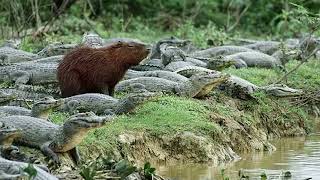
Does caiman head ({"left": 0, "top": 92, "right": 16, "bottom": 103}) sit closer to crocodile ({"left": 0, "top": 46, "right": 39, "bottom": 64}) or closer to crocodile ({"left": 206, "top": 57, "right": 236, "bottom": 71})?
crocodile ({"left": 0, "top": 46, "right": 39, "bottom": 64})

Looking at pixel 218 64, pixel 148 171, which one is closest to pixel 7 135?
pixel 148 171

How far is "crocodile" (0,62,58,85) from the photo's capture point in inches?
484

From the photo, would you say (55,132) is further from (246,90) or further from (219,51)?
(219,51)

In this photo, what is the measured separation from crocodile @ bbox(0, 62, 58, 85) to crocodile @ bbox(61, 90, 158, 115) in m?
1.55

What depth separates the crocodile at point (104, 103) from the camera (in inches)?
408

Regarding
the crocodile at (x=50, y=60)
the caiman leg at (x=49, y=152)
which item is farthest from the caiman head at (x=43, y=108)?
the crocodile at (x=50, y=60)

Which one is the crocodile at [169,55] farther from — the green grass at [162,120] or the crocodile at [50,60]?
the green grass at [162,120]

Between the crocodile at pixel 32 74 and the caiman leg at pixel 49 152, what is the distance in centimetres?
376

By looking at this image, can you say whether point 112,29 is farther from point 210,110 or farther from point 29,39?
point 210,110

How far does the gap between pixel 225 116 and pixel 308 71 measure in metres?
4.31

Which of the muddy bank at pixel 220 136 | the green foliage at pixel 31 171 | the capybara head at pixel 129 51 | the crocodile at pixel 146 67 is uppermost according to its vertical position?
the capybara head at pixel 129 51

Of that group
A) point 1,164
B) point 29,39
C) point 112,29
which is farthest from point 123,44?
point 112,29

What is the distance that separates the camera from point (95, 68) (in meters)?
11.2

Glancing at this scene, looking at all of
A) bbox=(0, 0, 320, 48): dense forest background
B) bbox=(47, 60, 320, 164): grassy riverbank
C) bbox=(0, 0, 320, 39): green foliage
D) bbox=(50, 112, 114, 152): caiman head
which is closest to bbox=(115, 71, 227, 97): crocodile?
bbox=(47, 60, 320, 164): grassy riverbank
